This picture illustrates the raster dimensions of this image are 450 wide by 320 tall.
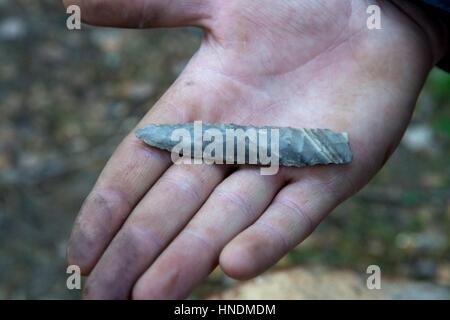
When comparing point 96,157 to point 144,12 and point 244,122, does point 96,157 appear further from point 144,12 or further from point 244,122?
point 244,122

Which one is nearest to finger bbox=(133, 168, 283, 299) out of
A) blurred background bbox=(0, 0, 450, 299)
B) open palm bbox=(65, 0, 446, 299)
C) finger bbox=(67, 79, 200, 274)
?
open palm bbox=(65, 0, 446, 299)
